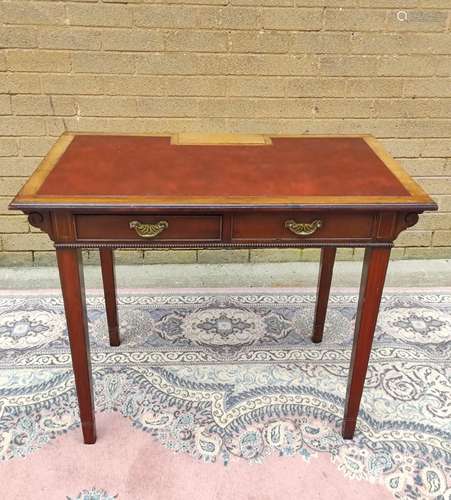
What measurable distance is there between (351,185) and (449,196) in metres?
1.64

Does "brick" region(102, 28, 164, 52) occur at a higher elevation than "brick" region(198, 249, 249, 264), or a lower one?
higher

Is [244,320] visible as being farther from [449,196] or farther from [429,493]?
[449,196]

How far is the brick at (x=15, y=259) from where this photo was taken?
297cm

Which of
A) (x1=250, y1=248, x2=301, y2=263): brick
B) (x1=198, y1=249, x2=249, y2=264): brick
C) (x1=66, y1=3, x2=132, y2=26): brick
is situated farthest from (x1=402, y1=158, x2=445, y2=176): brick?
(x1=66, y1=3, x2=132, y2=26): brick

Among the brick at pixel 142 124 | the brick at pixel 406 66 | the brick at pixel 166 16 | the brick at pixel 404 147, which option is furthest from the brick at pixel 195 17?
the brick at pixel 404 147

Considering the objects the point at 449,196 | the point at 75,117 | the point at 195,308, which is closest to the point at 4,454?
the point at 195,308

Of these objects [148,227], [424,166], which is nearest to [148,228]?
[148,227]

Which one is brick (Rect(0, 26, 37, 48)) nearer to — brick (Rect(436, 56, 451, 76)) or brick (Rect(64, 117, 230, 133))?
brick (Rect(64, 117, 230, 133))

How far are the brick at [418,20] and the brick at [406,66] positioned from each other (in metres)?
0.14

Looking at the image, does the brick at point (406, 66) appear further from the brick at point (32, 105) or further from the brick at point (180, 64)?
the brick at point (32, 105)

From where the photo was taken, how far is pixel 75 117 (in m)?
2.71

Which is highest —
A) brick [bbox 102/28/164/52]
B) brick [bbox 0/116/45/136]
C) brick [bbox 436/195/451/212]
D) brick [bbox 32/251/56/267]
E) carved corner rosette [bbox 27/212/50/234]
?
brick [bbox 102/28/164/52]

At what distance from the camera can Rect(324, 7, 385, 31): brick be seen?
2.60 m

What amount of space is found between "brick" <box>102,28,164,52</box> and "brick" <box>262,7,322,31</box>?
0.54 m
